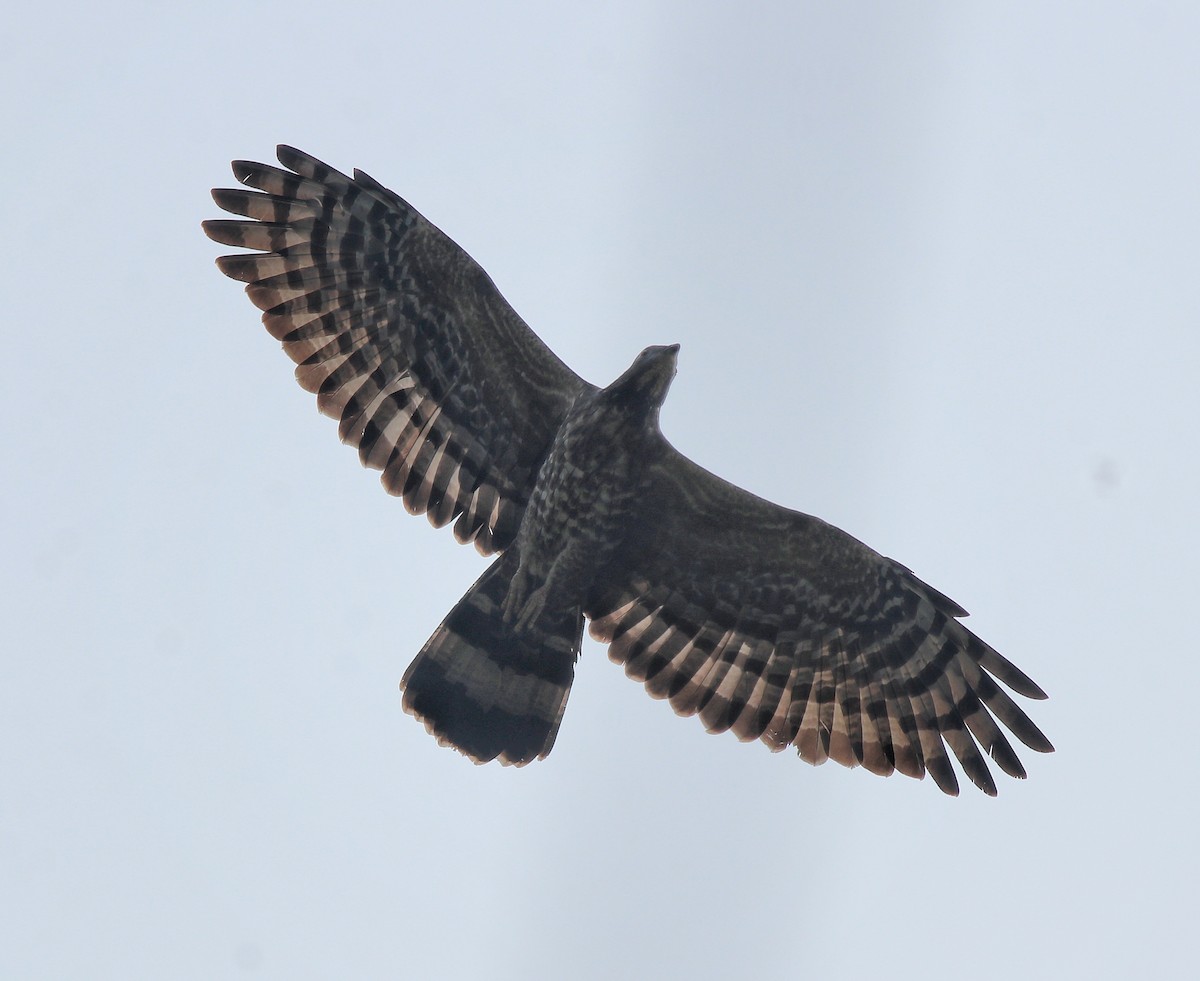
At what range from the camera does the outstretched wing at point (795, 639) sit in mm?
8609

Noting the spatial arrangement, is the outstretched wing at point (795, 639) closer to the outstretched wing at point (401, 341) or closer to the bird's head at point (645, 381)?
the bird's head at point (645, 381)

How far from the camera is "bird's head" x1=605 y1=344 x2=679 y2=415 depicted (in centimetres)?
830

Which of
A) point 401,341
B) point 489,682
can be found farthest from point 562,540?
point 401,341

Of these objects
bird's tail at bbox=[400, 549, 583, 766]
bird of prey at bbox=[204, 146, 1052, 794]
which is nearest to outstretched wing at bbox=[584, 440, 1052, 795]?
bird of prey at bbox=[204, 146, 1052, 794]

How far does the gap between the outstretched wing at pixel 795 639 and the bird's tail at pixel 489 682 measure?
528 millimetres

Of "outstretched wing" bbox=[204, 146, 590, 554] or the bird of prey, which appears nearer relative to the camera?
the bird of prey

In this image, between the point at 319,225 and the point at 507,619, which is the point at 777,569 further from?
the point at 319,225

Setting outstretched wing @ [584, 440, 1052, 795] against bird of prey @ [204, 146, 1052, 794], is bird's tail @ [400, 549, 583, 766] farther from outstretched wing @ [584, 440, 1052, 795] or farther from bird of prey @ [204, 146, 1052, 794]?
outstretched wing @ [584, 440, 1052, 795]

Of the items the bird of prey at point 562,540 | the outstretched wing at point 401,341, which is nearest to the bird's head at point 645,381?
the bird of prey at point 562,540

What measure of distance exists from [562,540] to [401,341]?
157 cm

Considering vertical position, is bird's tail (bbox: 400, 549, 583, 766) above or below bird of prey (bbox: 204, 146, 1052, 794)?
below

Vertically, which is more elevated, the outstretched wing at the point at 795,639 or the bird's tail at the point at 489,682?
the outstretched wing at the point at 795,639

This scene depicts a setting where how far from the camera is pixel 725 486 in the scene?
865cm

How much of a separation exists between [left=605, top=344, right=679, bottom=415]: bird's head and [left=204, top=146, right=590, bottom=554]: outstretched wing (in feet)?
1.72
